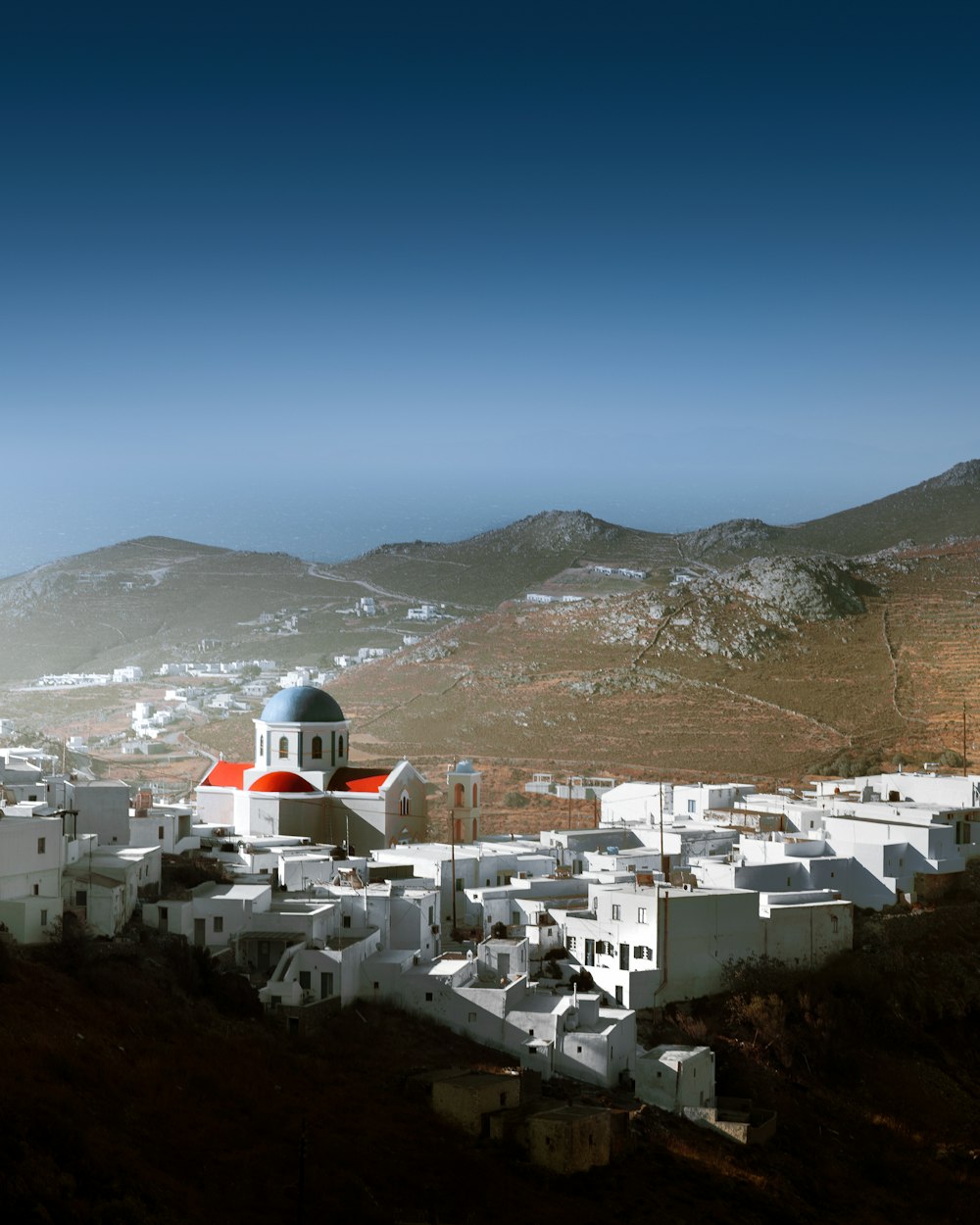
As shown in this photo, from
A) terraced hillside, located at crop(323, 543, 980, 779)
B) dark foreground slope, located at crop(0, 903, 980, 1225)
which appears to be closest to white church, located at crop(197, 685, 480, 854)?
dark foreground slope, located at crop(0, 903, 980, 1225)

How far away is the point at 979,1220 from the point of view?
2108 cm

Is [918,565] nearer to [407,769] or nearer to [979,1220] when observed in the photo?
[407,769]

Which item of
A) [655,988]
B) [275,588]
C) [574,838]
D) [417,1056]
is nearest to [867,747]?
[574,838]

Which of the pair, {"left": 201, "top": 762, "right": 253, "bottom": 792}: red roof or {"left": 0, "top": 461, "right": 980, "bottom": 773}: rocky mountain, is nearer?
{"left": 201, "top": 762, "right": 253, "bottom": 792}: red roof

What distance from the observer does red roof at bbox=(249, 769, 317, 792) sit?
33.3 meters

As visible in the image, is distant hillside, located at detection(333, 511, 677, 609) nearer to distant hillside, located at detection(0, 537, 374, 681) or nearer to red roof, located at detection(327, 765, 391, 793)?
distant hillside, located at detection(0, 537, 374, 681)

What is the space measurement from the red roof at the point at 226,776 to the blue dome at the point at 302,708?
126 centimetres

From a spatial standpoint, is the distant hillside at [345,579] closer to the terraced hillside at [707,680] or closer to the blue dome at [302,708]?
the terraced hillside at [707,680]

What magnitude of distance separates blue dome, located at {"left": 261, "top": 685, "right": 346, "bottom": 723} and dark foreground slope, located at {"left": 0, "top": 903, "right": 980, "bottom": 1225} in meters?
12.4

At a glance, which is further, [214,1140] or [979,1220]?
[979,1220]

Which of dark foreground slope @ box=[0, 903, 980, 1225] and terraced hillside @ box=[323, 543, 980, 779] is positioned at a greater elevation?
terraced hillside @ box=[323, 543, 980, 779]

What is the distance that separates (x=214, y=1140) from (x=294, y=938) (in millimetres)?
6306

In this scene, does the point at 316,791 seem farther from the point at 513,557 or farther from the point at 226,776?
the point at 513,557

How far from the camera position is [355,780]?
34094 mm
